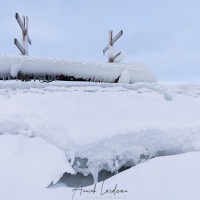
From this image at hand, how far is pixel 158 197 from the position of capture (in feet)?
6.75

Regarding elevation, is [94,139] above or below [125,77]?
below

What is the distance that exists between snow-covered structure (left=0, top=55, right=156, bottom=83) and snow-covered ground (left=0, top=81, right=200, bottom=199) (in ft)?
2.47

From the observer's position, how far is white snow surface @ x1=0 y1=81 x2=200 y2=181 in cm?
249

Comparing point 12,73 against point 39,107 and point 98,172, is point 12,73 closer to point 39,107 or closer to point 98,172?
point 39,107

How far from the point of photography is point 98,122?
275 cm

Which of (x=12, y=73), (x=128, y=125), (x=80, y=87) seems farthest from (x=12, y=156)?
(x=12, y=73)

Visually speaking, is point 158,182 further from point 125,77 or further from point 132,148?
point 125,77

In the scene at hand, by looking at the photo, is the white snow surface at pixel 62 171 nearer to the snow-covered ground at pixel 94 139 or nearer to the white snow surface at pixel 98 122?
the snow-covered ground at pixel 94 139

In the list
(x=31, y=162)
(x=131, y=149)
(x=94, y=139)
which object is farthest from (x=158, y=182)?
(x=31, y=162)

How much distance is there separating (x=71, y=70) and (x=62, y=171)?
2384 millimetres

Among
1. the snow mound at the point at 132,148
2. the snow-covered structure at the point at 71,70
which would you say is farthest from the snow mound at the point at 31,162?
the snow-covered structure at the point at 71,70

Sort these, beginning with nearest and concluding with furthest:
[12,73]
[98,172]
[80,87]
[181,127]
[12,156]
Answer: [12,156] → [98,172] → [181,127] → [80,87] → [12,73]

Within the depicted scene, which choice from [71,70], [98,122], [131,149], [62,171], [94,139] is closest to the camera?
[62,171]

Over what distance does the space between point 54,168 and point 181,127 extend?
159cm
